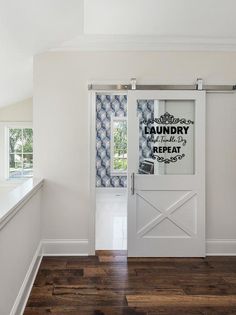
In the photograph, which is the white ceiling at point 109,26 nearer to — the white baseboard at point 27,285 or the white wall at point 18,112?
the white baseboard at point 27,285

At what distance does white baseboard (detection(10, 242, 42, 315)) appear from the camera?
249cm

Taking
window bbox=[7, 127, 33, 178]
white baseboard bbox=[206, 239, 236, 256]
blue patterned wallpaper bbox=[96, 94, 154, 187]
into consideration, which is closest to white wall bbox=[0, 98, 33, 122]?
window bbox=[7, 127, 33, 178]

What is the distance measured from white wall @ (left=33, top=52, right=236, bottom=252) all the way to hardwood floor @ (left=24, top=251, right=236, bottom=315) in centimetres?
57

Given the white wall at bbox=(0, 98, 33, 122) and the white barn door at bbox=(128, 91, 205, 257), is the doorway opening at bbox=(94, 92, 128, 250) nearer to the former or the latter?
the white wall at bbox=(0, 98, 33, 122)

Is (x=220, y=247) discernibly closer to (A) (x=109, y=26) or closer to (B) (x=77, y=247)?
(B) (x=77, y=247)

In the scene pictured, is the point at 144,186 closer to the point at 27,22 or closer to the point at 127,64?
the point at 127,64

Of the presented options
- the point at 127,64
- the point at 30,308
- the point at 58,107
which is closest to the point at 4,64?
the point at 58,107

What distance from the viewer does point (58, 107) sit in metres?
4.02

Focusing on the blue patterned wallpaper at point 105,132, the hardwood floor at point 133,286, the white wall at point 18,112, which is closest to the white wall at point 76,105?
the hardwood floor at point 133,286

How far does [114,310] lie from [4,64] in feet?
10.0

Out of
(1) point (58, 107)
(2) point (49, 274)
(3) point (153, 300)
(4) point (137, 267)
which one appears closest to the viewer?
(3) point (153, 300)

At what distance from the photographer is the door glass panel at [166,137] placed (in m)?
4.04

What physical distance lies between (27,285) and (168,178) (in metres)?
1.97

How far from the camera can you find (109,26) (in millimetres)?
3650
